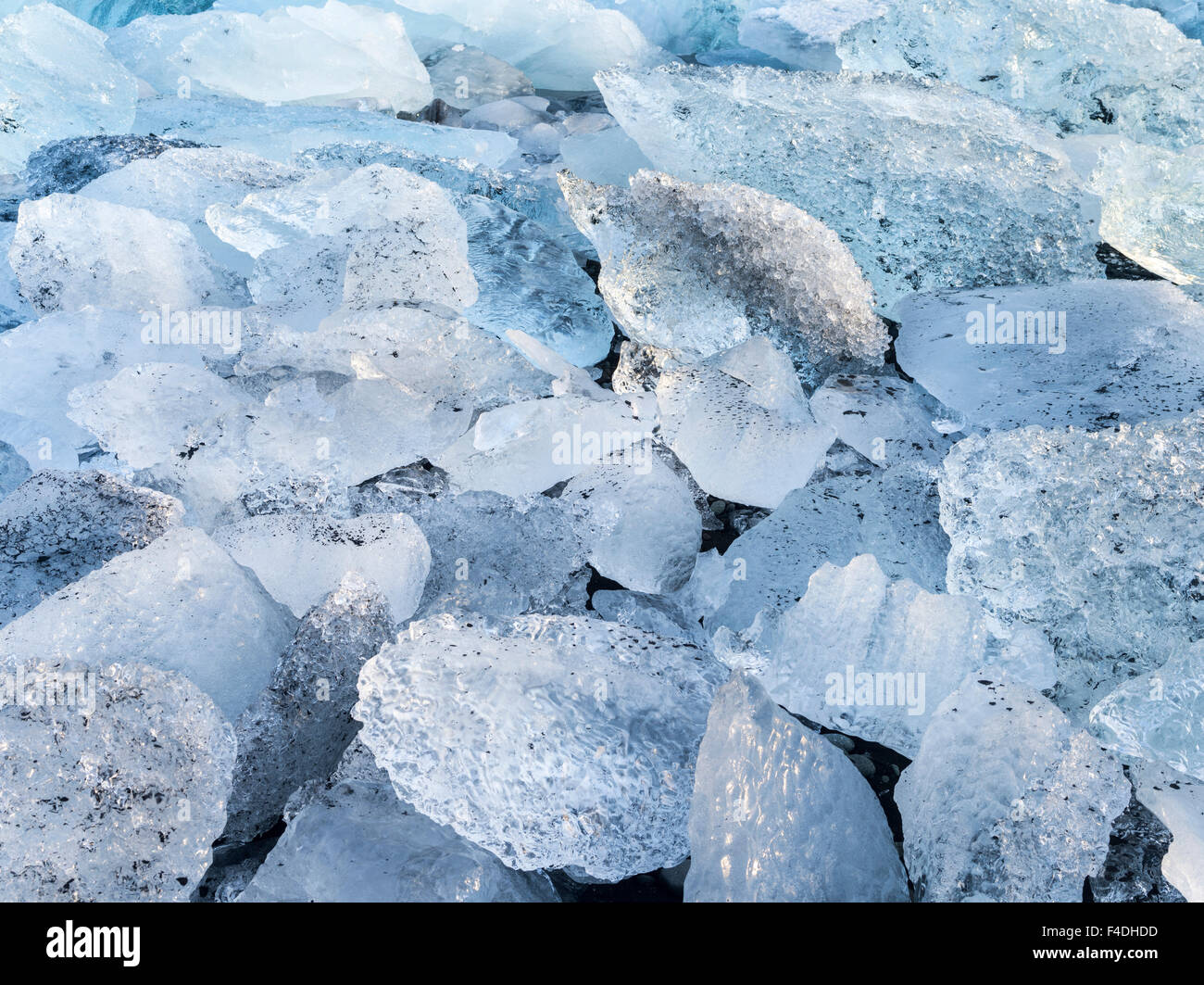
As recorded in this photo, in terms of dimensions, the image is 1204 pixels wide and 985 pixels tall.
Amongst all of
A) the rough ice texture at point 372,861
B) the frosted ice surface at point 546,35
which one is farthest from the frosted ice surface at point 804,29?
the rough ice texture at point 372,861

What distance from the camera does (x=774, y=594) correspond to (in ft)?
3.63

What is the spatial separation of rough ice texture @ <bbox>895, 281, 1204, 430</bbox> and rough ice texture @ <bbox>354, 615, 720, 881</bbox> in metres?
0.77

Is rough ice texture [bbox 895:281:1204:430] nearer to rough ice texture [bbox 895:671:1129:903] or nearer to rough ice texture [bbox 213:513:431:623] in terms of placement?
rough ice texture [bbox 895:671:1129:903]

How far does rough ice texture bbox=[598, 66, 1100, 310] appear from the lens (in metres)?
1.70

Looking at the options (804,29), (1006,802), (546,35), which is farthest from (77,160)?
(804,29)

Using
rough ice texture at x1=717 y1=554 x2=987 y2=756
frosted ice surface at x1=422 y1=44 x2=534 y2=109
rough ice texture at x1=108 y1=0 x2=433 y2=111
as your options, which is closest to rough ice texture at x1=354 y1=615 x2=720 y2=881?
rough ice texture at x1=717 y1=554 x2=987 y2=756

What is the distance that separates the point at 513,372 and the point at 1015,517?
785 millimetres

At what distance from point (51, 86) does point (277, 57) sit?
0.76 metres

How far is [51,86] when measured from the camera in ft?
7.89

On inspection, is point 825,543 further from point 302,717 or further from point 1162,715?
point 302,717

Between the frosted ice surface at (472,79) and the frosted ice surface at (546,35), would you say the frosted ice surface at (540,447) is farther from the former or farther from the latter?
the frosted ice surface at (546,35)

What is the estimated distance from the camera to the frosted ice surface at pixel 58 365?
1.39 m

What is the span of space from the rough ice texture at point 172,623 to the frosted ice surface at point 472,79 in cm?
261

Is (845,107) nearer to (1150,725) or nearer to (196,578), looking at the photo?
(1150,725)
